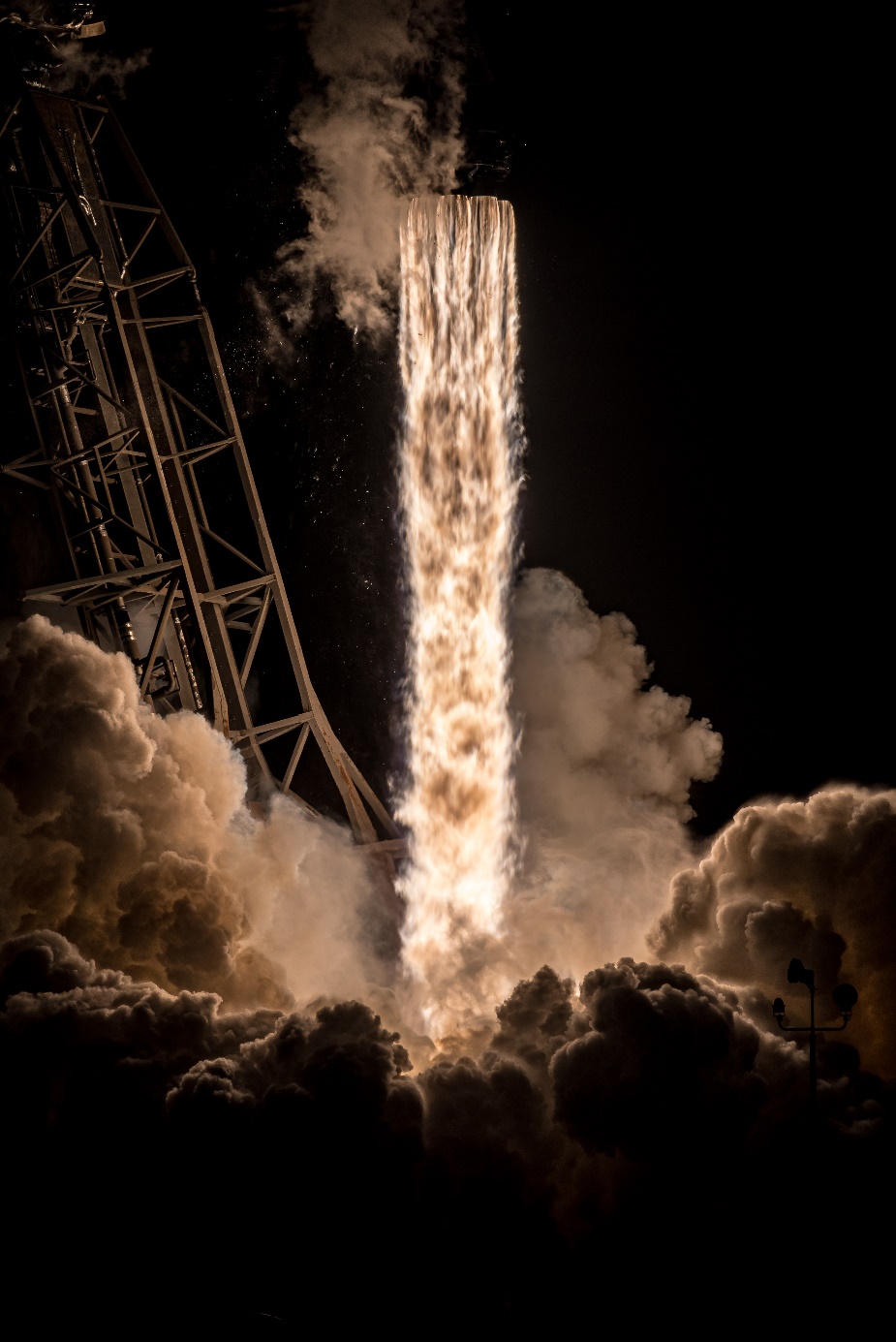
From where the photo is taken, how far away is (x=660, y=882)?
24562 mm

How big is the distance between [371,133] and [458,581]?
6.73 meters

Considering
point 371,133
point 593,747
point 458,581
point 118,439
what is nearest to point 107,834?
point 118,439

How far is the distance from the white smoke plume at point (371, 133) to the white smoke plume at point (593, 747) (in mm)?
5772

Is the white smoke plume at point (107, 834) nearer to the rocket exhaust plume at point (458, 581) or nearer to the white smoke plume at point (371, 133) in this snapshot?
the rocket exhaust plume at point (458, 581)

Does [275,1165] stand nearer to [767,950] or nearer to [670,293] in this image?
[767,950]

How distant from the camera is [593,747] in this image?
83.3 ft

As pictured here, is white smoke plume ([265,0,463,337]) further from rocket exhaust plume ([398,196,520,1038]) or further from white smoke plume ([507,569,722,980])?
white smoke plume ([507,569,722,980])

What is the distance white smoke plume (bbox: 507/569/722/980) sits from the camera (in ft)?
82.0

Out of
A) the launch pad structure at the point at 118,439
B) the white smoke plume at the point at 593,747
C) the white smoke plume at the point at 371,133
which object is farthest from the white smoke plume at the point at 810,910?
the white smoke plume at the point at 371,133

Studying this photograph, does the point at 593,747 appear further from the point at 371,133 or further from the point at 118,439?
the point at 371,133

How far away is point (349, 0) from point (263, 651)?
9.92 meters

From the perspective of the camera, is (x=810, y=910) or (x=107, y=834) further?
(x=810, y=910)

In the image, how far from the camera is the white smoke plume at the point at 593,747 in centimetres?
2500

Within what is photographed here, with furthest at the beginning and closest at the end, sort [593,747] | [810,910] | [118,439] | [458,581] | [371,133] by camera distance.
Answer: [593,747], [458,581], [371,133], [118,439], [810,910]
